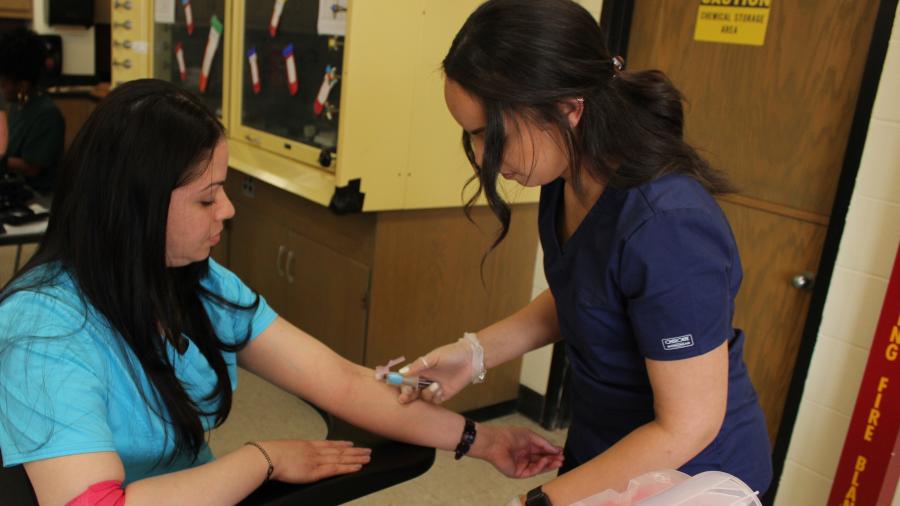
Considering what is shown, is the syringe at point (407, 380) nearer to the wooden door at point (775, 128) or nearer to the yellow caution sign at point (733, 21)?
the wooden door at point (775, 128)

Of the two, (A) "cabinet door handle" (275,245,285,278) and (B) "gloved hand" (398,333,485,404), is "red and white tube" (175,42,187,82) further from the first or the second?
(B) "gloved hand" (398,333,485,404)

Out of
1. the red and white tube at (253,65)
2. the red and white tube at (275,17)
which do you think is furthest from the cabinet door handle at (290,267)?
the red and white tube at (275,17)

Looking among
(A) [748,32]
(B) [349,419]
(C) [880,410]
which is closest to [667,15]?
(A) [748,32]

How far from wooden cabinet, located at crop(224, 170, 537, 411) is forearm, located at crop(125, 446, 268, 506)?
134 centimetres

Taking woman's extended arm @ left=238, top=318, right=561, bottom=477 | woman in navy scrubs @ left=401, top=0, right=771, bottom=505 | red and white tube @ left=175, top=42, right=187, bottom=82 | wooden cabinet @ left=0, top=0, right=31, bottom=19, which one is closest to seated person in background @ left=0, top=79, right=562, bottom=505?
woman's extended arm @ left=238, top=318, right=561, bottom=477

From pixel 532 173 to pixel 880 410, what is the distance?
122 centimetres

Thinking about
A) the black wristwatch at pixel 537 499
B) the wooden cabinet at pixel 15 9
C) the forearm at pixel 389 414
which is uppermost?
the wooden cabinet at pixel 15 9

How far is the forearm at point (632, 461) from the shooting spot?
941mm

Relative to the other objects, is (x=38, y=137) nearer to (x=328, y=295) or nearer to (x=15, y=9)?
(x=328, y=295)

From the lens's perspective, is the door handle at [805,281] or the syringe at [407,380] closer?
the syringe at [407,380]

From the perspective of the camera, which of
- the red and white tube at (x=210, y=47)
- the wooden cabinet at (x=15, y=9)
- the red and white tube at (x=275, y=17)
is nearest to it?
the red and white tube at (x=275, y=17)

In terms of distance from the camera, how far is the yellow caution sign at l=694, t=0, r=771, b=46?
205 cm

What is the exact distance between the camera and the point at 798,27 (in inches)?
77.4

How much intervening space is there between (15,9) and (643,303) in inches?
216
